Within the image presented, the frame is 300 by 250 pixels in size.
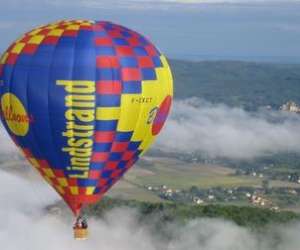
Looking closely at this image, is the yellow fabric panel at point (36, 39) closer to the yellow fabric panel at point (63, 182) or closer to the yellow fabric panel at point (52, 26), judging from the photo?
the yellow fabric panel at point (52, 26)

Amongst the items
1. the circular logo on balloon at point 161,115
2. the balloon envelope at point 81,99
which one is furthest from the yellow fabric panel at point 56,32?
the circular logo on balloon at point 161,115

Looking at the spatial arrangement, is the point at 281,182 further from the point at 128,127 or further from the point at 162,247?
the point at 128,127

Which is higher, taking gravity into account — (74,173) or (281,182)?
(74,173)

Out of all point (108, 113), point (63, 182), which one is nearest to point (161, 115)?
point (108, 113)

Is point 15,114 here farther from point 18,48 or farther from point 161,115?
point 161,115

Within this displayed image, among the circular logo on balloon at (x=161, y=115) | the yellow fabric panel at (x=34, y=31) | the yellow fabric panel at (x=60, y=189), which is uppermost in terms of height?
the yellow fabric panel at (x=34, y=31)

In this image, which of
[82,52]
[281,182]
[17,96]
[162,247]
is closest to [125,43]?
[82,52]

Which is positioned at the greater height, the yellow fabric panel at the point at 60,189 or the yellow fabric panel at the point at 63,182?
the yellow fabric panel at the point at 63,182
